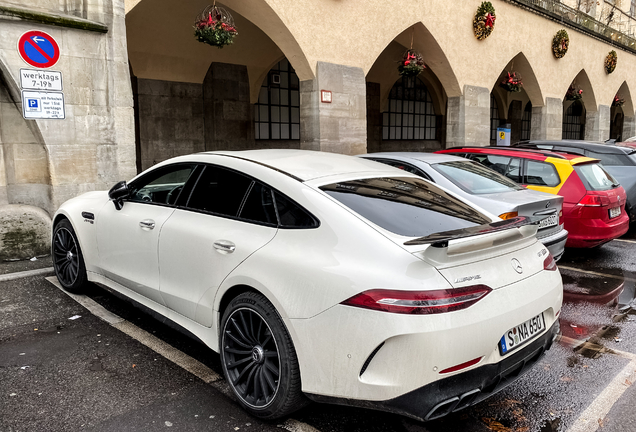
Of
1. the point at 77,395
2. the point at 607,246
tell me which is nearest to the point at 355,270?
the point at 77,395

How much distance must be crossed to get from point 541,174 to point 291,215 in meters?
5.15

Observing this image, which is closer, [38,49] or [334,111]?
[38,49]

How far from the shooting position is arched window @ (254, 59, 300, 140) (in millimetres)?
14938

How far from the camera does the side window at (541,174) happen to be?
6.90 metres

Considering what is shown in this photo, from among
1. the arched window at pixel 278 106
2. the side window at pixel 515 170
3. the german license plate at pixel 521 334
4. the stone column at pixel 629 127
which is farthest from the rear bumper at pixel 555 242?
the stone column at pixel 629 127

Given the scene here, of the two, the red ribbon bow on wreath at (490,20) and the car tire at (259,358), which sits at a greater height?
the red ribbon bow on wreath at (490,20)

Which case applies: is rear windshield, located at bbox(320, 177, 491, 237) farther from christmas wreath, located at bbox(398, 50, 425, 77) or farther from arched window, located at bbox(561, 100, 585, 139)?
arched window, located at bbox(561, 100, 585, 139)

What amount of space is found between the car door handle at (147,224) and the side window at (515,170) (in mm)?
5126

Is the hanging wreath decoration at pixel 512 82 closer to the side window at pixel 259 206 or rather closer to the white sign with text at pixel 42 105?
the white sign with text at pixel 42 105

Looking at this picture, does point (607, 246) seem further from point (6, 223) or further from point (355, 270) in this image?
point (6, 223)

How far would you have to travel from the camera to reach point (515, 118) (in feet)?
87.0

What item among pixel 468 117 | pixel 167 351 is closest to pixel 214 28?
pixel 167 351

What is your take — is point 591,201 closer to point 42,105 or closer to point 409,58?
point 409,58

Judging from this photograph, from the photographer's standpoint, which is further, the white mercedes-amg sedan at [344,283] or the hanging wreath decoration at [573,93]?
the hanging wreath decoration at [573,93]
